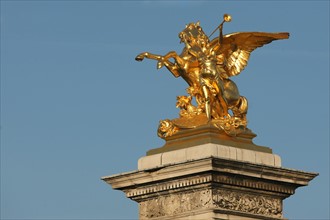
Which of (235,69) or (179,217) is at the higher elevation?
(235,69)

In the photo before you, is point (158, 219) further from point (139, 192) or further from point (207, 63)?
point (207, 63)

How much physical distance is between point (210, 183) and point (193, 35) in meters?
3.56

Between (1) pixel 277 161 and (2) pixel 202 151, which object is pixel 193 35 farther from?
(1) pixel 277 161

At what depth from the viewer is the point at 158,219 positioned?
104 ft

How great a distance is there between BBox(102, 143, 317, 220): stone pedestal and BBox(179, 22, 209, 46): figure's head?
248 centimetres

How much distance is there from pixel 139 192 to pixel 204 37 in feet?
11.6

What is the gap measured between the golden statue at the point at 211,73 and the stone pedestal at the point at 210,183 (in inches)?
30.6

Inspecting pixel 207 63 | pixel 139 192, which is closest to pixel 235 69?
pixel 207 63

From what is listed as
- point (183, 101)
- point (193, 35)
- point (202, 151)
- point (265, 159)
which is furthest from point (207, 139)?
point (193, 35)

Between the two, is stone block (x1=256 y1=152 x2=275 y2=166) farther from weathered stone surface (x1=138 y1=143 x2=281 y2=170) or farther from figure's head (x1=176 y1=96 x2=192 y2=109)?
figure's head (x1=176 y1=96 x2=192 y2=109)

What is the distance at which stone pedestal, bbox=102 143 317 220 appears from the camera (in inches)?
1221

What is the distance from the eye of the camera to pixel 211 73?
32.3 metres

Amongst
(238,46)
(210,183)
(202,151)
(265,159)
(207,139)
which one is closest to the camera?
(210,183)

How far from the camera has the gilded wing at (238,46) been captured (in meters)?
32.9
